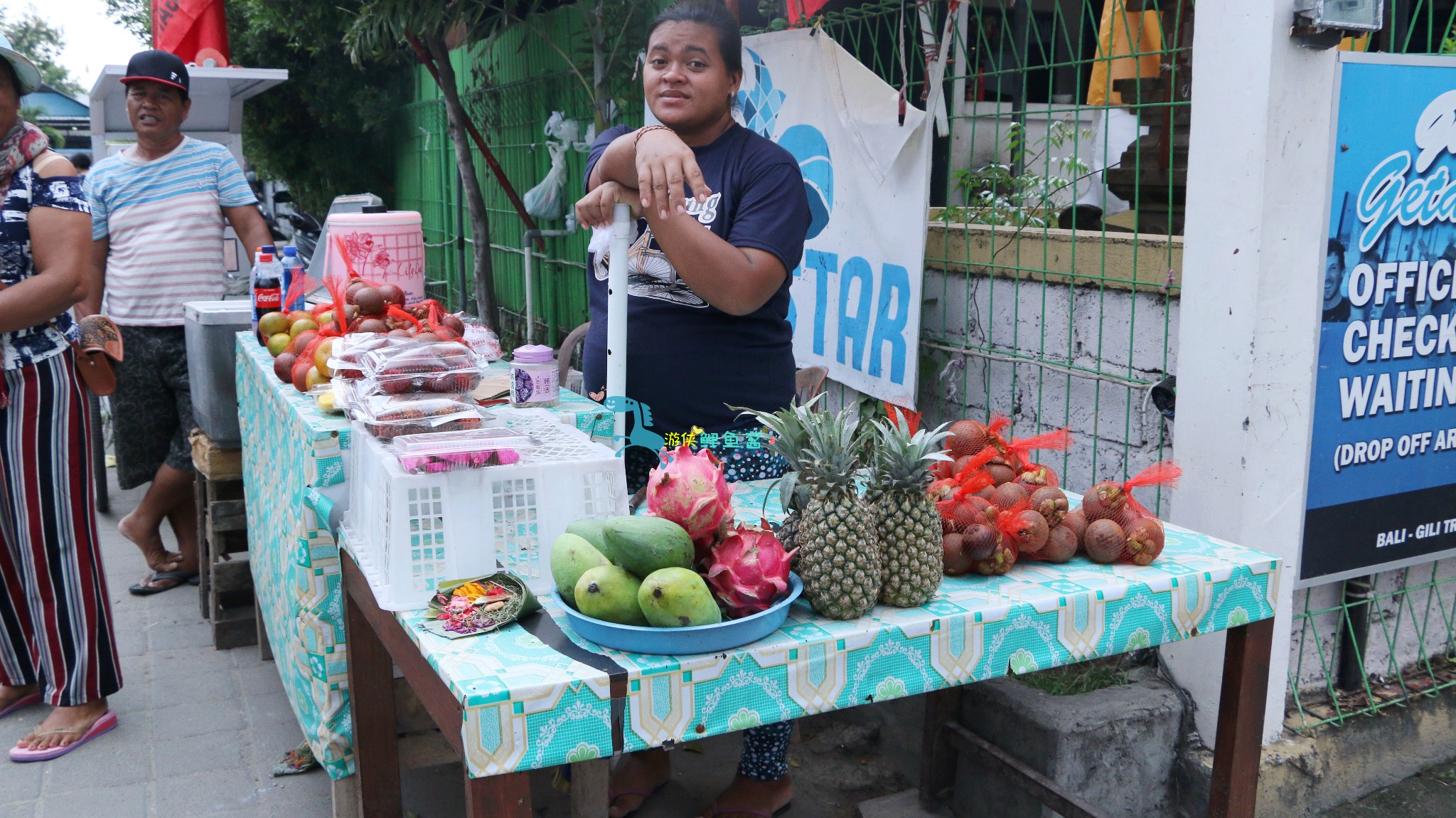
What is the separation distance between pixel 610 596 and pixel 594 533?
15cm

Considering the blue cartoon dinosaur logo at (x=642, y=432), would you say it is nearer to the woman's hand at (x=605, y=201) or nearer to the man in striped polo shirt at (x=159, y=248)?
the woman's hand at (x=605, y=201)

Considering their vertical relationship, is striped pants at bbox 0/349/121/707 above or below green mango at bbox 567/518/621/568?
below

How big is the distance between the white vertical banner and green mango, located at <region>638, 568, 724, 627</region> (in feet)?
7.53

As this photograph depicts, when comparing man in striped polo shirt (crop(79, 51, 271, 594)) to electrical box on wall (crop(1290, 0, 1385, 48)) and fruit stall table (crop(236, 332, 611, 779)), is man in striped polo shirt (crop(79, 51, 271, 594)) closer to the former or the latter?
fruit stall table (crop(236, 332, 611, 779))

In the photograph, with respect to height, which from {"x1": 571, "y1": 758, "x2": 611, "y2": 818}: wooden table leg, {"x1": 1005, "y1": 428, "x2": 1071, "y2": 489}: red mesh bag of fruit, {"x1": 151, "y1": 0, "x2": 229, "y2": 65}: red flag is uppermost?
{"x1": 151, "y1": 0, "x2": 229, "y2": 65}: red flag

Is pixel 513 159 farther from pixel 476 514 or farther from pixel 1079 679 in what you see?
pixel 476 514

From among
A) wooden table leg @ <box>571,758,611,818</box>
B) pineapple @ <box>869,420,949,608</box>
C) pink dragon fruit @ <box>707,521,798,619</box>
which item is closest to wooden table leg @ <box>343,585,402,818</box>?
wooden table leg @ <box>571,758,611,818</box>

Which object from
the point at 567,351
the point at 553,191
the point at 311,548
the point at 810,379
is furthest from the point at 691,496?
the point at 553,191

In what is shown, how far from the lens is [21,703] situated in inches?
142

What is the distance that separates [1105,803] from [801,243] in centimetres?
165

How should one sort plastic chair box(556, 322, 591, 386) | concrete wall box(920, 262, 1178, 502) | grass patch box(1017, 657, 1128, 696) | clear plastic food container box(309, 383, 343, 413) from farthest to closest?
plastic chair box(556, 322, 591, 386) → concrete wall box(920, 262, 1178, 502) → grass patch box(1017, 657, 1128, 696) → clear plastic food container box(309, 383, 343, 413)

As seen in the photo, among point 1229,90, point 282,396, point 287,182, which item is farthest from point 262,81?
point 287,182

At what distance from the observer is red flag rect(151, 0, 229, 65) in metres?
6.78

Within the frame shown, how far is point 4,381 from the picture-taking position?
10.0 feet
